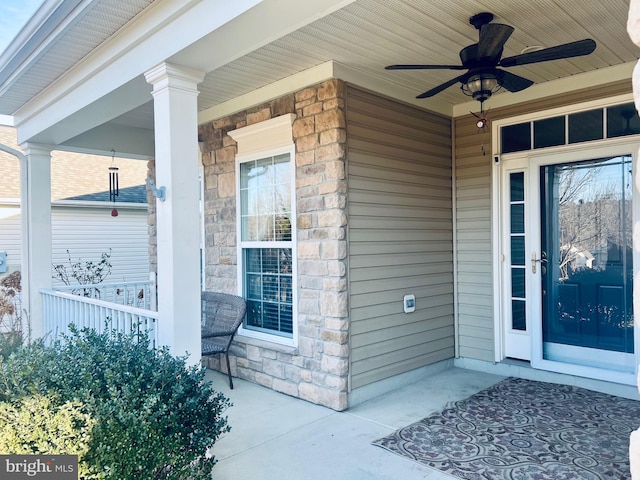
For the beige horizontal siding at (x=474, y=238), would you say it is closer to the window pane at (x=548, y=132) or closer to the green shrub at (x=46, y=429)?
the window pane at (x=548, y=132)

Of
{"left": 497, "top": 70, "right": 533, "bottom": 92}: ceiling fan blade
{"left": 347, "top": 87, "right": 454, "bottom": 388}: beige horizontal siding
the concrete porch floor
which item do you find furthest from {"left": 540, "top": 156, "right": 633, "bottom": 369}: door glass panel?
{"left": 497, "top": 70, "right": 533, "bottom": 92}: ceiling fan blade

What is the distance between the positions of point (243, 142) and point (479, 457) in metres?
3.37

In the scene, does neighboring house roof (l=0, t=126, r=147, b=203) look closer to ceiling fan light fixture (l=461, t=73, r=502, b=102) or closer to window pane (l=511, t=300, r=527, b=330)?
window pane (l=511, t=300, r=527, b=330)

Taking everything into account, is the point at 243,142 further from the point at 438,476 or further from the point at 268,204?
the point at 438,476

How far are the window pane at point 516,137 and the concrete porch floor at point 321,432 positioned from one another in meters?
2.21

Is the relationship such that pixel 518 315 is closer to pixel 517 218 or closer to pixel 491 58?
pixel 517 218

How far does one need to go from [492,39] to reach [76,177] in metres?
9.50

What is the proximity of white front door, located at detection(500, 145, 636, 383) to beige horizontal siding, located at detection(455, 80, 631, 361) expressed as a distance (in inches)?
6.3

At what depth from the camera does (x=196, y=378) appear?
2369 millimetres

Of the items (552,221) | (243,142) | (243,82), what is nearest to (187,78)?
(243,82)

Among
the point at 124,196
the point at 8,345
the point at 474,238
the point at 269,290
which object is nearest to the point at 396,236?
the point at 474,238

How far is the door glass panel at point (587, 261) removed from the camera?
12.9ft

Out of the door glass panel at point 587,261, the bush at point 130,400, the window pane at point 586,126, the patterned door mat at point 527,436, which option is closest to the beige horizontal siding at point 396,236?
the patterned door mat at point 527,436

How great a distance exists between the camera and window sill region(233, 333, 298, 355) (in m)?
4.07
